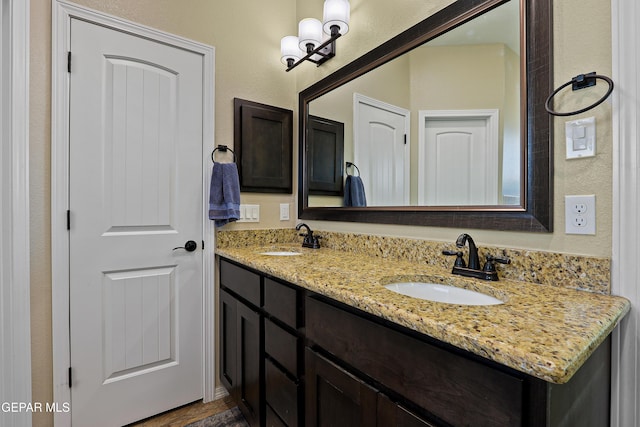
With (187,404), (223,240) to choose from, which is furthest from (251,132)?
(187,404)

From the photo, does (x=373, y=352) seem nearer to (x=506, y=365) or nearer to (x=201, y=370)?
(x=506, y=365)

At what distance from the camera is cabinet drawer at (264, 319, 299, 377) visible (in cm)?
111

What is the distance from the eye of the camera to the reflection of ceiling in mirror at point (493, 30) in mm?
1030

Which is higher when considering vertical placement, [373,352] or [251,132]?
[251,132]

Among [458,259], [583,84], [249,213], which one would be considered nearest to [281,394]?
[458,259]

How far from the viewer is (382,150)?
5.05ft

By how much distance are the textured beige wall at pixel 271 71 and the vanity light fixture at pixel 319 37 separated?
80mm

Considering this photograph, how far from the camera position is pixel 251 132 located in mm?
1973

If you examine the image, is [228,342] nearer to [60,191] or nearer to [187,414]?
[187,414]

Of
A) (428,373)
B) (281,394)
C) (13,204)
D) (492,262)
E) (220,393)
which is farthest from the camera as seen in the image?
(220,393)

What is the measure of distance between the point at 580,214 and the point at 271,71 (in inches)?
76.3

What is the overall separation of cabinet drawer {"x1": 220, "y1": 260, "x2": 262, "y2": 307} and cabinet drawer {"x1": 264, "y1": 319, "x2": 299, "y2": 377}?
0.14 meters

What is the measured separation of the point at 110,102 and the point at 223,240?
955 millimetres

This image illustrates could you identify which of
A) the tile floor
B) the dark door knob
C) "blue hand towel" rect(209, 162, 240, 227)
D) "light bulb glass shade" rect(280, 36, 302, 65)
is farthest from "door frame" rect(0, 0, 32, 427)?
"light bulb glass shade" rect(280, 36, 302, 65)
